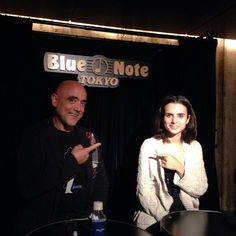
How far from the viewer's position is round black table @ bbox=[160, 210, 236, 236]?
1622mm

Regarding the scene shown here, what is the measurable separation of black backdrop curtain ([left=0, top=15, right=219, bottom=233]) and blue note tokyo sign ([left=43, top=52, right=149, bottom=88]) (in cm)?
7

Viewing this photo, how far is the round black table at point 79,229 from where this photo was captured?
155cm

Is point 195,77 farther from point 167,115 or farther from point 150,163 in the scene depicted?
point 150,163

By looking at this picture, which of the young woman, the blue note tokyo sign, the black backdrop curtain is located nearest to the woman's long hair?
the young woman

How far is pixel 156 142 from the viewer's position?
7.86ft

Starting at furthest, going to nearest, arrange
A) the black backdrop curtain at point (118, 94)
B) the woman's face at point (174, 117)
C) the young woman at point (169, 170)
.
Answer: the black backdrop curtain at point (118, 94) → the woman's face at point (174, 117) → the young woman at point (169, 170)

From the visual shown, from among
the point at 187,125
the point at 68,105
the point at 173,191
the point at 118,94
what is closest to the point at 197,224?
the point at 173,191

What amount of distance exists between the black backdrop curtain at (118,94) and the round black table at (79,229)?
103cm

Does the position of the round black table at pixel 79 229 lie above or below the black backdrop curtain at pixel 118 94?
below

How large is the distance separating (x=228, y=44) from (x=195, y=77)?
2.61 ft

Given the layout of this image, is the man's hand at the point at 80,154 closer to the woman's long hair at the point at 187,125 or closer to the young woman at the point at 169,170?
the young woman at the point at 169,170

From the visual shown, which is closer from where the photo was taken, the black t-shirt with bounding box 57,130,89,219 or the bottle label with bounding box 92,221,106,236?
the bottle label with bounding box 92,221,106,236

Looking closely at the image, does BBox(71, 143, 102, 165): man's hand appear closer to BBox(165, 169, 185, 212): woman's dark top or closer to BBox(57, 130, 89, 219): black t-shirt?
BBox(57, 130, 89, 219): black t-shirt

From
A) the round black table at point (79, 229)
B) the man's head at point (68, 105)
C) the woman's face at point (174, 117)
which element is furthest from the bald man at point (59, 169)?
the woman's face at point (174, 117)
